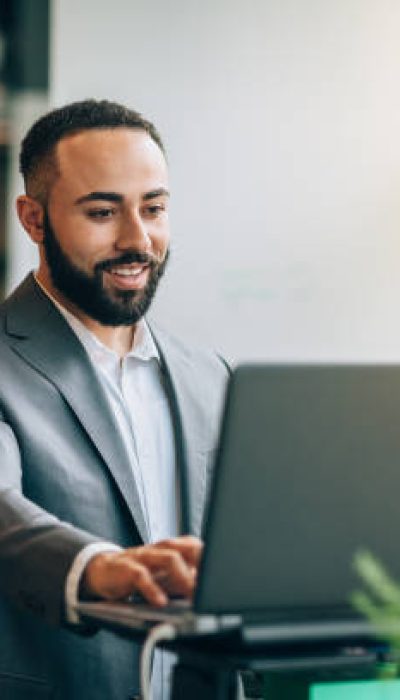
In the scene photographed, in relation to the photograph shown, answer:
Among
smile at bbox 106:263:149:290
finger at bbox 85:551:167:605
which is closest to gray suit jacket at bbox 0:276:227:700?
smile at bbox 106:263:149:290

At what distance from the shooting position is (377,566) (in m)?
1.52

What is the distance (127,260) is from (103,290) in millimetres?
59

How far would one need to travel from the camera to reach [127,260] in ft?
7.72

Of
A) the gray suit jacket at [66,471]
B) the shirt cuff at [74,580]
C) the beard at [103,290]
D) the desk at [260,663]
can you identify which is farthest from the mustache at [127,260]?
the desk at [260,663]

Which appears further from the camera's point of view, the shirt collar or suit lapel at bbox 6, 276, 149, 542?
the shirt collar

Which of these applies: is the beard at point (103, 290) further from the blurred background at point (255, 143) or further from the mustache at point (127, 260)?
the blurred background at point (255, 143)

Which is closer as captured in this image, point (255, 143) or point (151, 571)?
point (151, 571)

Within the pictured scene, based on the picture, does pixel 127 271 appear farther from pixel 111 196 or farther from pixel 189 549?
pixel 189 549

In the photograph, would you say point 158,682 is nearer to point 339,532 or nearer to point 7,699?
point 7,699

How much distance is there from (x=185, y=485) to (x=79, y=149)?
537 mm

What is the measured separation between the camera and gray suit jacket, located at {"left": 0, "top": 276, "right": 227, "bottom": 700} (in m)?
2.12

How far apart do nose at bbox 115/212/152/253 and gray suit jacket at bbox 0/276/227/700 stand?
151mm

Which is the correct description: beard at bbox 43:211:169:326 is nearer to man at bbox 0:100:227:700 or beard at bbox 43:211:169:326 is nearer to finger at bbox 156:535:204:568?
man at bbox 0:100:227:700

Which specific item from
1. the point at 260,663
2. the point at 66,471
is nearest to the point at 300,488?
the point at 260,663
